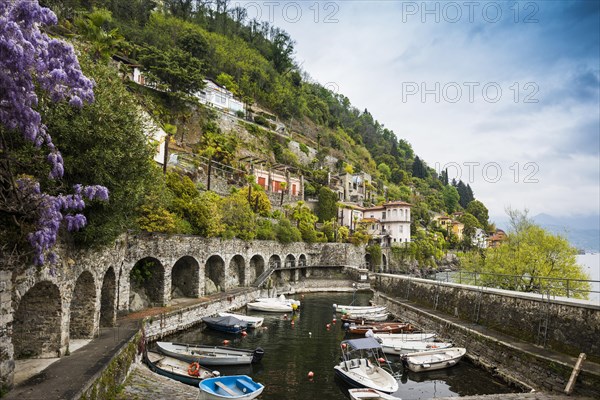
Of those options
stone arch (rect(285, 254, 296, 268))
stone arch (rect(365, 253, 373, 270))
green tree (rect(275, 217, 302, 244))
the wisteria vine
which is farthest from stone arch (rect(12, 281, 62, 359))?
stone arch (rect(365, 253, 373, 270))

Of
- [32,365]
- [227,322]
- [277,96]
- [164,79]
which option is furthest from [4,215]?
[277,96]

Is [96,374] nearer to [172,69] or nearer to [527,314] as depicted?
[527,314]

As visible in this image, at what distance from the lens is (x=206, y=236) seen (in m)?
29.7

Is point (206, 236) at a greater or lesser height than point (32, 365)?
greater

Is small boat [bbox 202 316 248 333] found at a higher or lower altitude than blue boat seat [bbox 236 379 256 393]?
lower

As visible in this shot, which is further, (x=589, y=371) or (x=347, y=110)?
(x=347, y=110)

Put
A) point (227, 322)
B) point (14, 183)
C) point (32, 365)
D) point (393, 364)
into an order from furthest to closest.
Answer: point (227, 322) → point (393, 364) → point (32, 365) → point (14, 183)

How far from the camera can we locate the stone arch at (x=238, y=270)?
3800 cm

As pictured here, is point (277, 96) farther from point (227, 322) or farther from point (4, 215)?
point (4, 215)

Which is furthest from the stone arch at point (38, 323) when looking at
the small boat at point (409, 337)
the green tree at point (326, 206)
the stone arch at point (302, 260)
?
the green tree at point (326, 206)

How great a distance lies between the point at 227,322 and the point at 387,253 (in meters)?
47.3

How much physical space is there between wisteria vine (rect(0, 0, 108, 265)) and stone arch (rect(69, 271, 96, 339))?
4.69 meters

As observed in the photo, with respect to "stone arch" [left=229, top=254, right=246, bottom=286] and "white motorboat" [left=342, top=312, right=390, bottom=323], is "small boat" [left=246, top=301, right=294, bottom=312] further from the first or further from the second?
"white motorboat" [left=342, top=312, right=390, bottom=323]

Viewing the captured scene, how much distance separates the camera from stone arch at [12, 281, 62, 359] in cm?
1205
